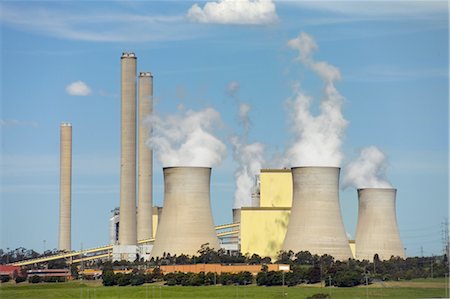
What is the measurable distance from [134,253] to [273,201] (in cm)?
947

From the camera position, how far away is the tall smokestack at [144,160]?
76.9 metres

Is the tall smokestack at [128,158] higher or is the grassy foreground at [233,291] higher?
the tall smokestack at [128,158]

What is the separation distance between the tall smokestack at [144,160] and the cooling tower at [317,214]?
64.2 ft

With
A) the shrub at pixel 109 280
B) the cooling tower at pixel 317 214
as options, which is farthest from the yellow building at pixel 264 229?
the shrub at pixel 109 280

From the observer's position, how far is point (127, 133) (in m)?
73.9

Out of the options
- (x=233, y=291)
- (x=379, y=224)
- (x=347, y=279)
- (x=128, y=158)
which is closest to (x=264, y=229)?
(x=379, y=224)

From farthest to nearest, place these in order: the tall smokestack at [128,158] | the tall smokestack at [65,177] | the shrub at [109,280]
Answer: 1. the tall smokestack at [65,177]
2. the tall smokestack at [128,158]
3. the shrub at [109,280]

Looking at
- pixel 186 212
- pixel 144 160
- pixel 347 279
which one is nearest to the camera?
pixel 347 279

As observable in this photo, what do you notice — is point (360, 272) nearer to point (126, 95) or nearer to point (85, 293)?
point (85, 293)

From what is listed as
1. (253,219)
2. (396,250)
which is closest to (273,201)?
(253,219)

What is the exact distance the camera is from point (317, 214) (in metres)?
57.6

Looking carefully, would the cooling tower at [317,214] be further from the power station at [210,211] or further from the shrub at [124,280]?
the shrub at [124,280]

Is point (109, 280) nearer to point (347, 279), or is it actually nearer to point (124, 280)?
point (124, 280)

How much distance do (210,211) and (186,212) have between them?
5.13ft
